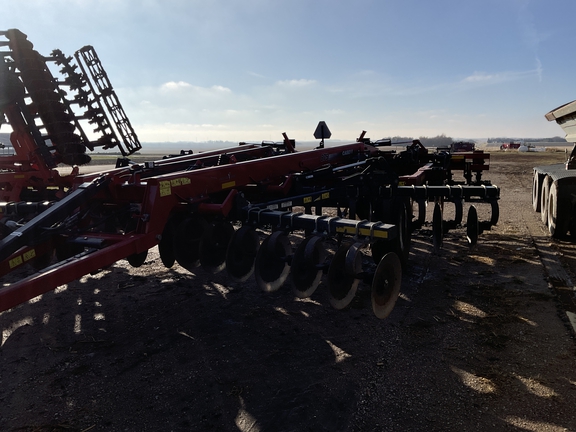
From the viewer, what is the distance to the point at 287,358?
356cm

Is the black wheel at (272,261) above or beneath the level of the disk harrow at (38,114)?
beneath

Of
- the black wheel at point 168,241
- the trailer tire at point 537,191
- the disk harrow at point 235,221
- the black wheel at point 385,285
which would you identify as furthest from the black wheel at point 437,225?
the trailer tire at point 537,191

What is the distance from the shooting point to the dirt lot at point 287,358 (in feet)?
9.20

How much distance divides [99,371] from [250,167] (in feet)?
8.74

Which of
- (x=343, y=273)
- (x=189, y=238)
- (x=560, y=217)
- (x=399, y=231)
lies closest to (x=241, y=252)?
(x=189, y=238)

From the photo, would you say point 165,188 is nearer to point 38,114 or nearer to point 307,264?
point 307,264

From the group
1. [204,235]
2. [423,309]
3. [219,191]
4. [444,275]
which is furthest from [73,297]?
[444,275]

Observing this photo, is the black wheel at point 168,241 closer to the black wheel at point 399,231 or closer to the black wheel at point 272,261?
the black wheel at point 272,261

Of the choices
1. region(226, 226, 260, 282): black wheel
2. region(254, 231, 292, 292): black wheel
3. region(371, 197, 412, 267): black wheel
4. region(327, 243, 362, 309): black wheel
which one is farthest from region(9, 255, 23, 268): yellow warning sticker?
region(371, 197, 412, 267): black wheel

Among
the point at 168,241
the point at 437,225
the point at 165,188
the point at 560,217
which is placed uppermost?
the point at 165,188

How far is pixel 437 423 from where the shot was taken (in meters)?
2.69

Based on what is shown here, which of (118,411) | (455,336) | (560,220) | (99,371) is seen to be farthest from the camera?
(560,220)

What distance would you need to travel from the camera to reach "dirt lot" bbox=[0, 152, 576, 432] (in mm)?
2805

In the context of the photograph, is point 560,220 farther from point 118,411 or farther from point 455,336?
point 118,411
